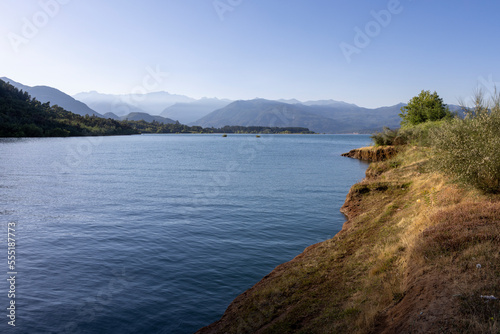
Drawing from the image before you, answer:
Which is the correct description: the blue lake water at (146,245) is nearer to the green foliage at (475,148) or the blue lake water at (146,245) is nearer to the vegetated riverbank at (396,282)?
the vegetated riverbank at (396,282)

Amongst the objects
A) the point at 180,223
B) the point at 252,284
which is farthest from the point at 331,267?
the point at 180,223

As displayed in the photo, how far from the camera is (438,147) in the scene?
17875 mm

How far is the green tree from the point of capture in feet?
218

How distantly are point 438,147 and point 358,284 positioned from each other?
11696 millimetres

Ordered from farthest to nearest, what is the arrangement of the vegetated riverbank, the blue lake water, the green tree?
1. the green tree
2. the blue lake water
3. the vegetated riverbank

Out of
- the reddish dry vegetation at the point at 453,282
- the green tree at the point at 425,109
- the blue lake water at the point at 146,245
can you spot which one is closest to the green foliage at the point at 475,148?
the reddish dry vegetation at the point at 453,282

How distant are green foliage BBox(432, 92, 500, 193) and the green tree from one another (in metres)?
54.6

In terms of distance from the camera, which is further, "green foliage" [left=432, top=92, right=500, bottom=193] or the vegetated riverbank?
"green foliage" [left=432, top=92, right=500, bottom=193]

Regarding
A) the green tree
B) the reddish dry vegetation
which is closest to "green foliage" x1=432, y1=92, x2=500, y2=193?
the reddish dry vegetation

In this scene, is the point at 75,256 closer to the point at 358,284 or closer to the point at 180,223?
the point at 180,223

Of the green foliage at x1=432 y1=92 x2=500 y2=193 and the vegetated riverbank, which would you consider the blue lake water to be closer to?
the vegetated riverbank

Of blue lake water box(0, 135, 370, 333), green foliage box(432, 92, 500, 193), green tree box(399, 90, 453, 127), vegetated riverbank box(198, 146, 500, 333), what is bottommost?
blue lake water box(0, 135, 370, 333)

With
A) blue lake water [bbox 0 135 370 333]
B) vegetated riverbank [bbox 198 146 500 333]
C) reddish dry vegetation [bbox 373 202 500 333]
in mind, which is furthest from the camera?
blue lake water [bbox 0 135 370 333]

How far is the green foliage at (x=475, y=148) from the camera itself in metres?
14.1
